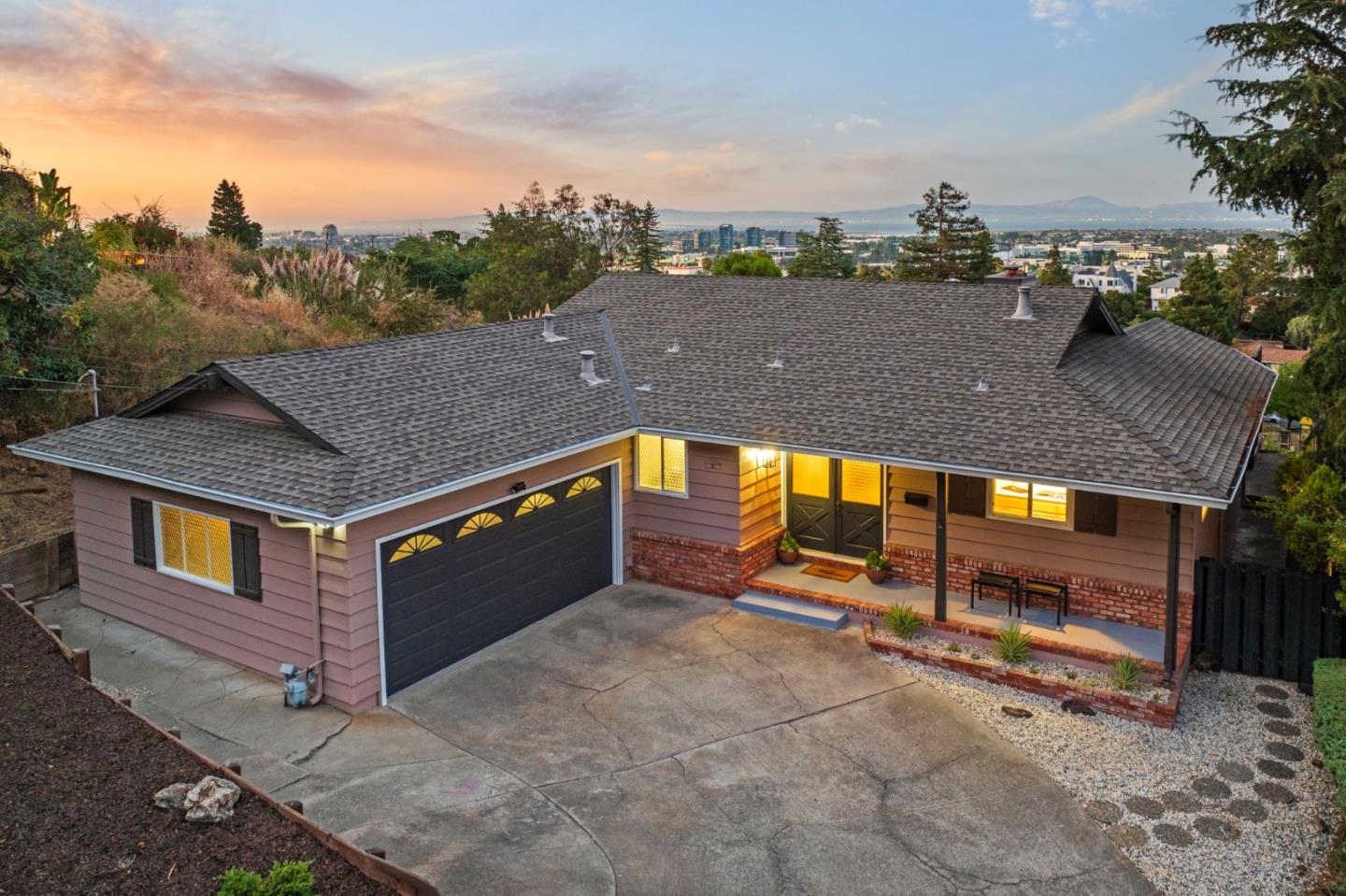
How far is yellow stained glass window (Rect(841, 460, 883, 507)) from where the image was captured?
1331cm

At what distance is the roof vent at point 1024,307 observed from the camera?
13359 mm

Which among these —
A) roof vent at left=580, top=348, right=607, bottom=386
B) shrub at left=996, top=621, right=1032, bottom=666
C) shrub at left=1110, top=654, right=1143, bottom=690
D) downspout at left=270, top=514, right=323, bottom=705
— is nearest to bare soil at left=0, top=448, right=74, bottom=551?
downspout at left=270, top=514, right=323, bottom=705

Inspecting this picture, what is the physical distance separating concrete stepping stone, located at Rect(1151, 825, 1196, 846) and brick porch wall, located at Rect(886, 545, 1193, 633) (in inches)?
149

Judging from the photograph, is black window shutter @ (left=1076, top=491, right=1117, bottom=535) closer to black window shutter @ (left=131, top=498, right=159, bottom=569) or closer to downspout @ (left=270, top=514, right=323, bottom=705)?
downspout @ (left=270, top=514, right=323, bottom=705)

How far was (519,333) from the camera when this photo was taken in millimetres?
15266

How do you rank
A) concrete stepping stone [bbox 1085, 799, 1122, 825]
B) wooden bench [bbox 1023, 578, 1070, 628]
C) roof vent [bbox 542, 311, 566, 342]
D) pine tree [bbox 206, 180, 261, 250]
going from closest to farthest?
concrete stepping stone [bbox 1085, 799, 1122, 825]
wooden bench [bbox 1023, 578, 1070, 628]
roof vent [bbox 542, 311, 566, 342]
pine tree [bbox 206, 180, 261, 250]

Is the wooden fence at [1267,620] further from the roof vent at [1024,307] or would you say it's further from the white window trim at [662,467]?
the white window trim at [662,467]

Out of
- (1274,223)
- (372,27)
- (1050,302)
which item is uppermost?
(372,27)

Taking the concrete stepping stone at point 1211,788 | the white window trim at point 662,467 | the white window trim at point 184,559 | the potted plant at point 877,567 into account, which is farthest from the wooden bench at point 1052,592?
the white window trim at point 184,559

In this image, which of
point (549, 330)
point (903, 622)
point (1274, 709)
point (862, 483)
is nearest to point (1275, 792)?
point (1274, 709)

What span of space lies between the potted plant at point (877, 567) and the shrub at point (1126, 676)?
3512 mm

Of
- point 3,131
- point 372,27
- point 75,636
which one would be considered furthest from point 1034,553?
point 3,131

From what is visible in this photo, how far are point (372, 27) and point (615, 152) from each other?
27716 mm

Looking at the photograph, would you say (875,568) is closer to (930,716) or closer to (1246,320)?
(930,716)
